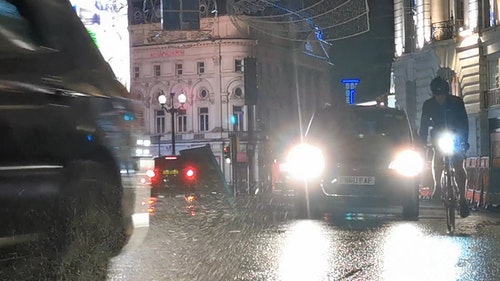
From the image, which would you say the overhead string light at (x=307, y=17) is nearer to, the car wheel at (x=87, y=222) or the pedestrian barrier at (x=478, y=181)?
the pedestrian barrier at (x=478, y=181)

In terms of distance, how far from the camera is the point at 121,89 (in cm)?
433

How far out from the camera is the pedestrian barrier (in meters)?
15.0

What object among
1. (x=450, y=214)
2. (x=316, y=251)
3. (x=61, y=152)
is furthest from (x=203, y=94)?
(x=61, y=152)

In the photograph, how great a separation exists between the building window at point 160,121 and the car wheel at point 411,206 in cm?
5993

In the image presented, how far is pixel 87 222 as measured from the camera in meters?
3.97

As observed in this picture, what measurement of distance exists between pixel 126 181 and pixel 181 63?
65913 mm

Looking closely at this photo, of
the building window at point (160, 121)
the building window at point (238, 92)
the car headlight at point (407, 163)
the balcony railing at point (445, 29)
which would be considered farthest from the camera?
the building window at point (160, 121)

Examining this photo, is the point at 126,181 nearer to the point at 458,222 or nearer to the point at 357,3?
the point at 458,222

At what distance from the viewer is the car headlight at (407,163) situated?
433 inches

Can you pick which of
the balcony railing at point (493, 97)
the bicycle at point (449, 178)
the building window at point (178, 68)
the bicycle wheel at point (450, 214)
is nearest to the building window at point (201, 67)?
the building window at point (178, 68)

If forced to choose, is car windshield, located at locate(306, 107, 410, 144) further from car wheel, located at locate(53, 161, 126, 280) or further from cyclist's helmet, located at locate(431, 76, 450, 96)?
car wheel, located at locate(53, 161, 126, 280)

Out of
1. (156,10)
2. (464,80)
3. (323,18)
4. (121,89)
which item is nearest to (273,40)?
(156,10)

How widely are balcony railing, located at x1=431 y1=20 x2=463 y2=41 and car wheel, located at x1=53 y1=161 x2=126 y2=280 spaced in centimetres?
3304

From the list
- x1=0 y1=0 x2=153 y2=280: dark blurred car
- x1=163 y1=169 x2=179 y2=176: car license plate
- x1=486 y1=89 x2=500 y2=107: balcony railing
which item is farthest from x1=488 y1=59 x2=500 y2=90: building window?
x1=0 y1=0 x2=153 y2=280: dark blurred car
